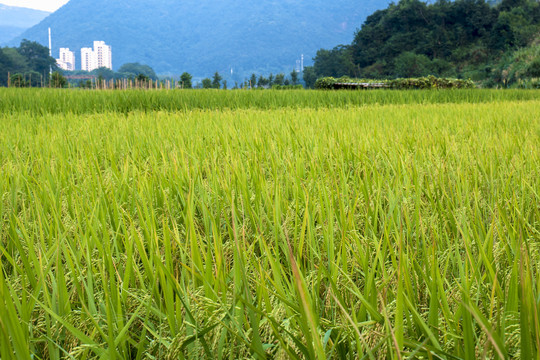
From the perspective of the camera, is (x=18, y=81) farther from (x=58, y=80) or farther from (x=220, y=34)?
(x=220, y=34)

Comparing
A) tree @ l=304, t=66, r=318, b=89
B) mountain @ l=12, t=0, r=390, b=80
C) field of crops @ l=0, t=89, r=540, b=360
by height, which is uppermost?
mountain @ l=12, t=0, r=390, b=80

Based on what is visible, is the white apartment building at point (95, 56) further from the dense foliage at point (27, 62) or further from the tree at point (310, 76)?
the tree at point (310, 76)

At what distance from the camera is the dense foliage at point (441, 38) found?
2844 cm

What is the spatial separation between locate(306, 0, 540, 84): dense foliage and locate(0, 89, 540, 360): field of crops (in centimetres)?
2734

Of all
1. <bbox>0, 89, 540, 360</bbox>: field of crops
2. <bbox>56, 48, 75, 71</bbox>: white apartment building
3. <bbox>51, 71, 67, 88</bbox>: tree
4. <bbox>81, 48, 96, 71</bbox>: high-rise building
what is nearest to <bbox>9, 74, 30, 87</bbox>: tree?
<bbox>51, 71, 67, 88</bbox>: tree

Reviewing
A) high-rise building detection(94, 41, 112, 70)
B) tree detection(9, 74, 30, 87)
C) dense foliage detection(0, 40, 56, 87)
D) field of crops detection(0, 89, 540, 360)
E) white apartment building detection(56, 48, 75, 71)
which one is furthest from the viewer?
high-rise building detection(94, 41, 112, 70)

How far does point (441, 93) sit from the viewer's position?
326 inches

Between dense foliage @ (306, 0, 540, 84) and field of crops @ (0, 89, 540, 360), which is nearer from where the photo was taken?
field of crops @ (0, 89, 540, 360)

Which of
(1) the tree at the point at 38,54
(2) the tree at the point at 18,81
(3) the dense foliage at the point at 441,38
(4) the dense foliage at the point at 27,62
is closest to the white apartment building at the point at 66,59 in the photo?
(1) the tree at the point at 38,54

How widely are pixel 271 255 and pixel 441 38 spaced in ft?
117

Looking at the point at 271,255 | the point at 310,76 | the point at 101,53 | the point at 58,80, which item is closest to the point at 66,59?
the point at 101,53

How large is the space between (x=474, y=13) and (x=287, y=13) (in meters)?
165

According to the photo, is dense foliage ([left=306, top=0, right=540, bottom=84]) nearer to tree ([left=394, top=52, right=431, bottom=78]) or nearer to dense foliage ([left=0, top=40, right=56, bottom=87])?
tree ([left=394, top=52, right=431, bottom=78])

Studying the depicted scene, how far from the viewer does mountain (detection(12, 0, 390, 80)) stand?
6156 inches
